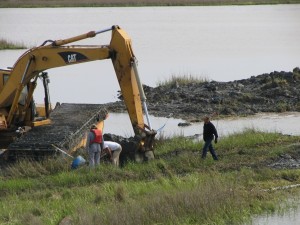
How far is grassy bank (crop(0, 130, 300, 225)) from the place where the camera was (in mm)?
12109

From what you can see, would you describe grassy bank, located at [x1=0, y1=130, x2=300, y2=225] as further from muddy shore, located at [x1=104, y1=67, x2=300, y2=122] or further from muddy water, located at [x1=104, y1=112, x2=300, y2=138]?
muddy shore, located at [x1=104, y1=67, x2=300, y2=122]

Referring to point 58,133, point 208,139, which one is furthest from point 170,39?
point 208,139

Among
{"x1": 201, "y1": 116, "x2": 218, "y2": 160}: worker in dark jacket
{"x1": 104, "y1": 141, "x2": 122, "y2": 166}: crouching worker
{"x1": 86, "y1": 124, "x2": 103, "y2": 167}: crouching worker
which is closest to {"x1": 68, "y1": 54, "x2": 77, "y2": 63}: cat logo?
{"x1": 86, "y1": 124, "x2": 103, "y2": 167}: crouching worker

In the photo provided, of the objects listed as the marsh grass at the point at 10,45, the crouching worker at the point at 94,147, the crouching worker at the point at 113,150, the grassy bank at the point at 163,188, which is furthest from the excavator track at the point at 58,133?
the marsh grass at the point at 10,45

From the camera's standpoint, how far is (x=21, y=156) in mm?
17141

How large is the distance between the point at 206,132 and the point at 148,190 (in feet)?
12.8

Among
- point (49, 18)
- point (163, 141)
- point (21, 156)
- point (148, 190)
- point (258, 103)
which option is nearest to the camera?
point (148, 190)

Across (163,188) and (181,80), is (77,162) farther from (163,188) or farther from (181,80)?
(181,80)

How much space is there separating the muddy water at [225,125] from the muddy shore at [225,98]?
69 centimetres

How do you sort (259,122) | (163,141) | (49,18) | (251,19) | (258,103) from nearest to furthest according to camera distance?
(163,141)
(259,122)
(258,103)
(251,19)
(49,18)

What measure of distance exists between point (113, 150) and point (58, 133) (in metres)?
1.53

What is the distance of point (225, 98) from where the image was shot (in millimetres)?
28734

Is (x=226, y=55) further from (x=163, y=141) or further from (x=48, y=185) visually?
(x=48, y=185)

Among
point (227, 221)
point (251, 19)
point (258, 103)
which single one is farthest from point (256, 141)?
point (251, 19)
